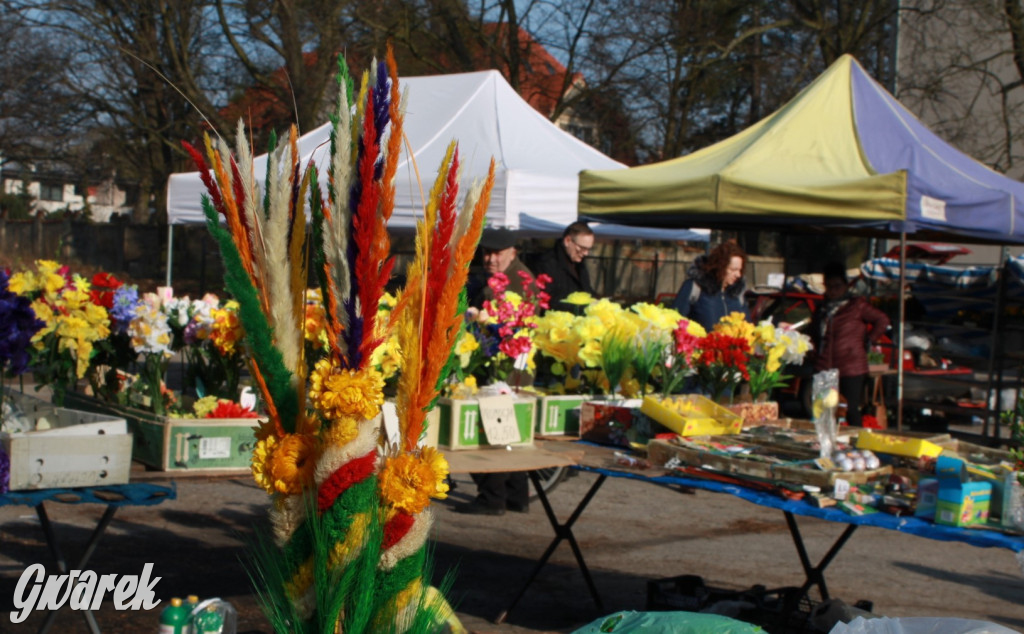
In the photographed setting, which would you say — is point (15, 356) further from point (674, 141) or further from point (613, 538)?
point (674, 141)

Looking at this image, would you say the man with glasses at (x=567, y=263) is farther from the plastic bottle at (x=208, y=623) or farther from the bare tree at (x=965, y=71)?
the bare tree at (x=965, y=71)

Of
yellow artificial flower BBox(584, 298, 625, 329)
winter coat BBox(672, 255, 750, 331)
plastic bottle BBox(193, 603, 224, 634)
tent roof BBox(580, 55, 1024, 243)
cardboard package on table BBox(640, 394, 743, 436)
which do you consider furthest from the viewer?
winter coat BBox(672, 255, 750, 331)

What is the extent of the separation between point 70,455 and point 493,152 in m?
6.63

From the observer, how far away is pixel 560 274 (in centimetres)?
684

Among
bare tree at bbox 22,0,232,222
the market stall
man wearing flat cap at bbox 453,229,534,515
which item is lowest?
man wearing flat cap at bbox 453,229,534,515

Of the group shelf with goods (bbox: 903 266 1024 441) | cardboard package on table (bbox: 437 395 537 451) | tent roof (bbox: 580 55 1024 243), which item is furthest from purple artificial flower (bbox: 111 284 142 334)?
shelf with goods (bbox: 903 266 1024 441)

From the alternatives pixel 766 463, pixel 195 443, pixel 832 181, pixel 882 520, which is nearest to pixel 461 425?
pixel 195 443

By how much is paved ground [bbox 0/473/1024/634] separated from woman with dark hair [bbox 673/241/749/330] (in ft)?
4.23

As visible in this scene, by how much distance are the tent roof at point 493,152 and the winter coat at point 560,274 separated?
179 centimetres

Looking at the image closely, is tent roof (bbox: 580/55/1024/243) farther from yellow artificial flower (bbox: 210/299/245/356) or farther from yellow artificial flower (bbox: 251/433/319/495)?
yellow artificial flower (bbox: 251/433/319/495)

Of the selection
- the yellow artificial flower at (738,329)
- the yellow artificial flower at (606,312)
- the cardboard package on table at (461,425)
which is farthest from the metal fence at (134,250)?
the cardboard package on table at (461,425)

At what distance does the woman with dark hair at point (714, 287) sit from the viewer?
689 cm

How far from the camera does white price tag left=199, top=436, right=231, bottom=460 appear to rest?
3.45 meters

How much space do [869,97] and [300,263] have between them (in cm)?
727
